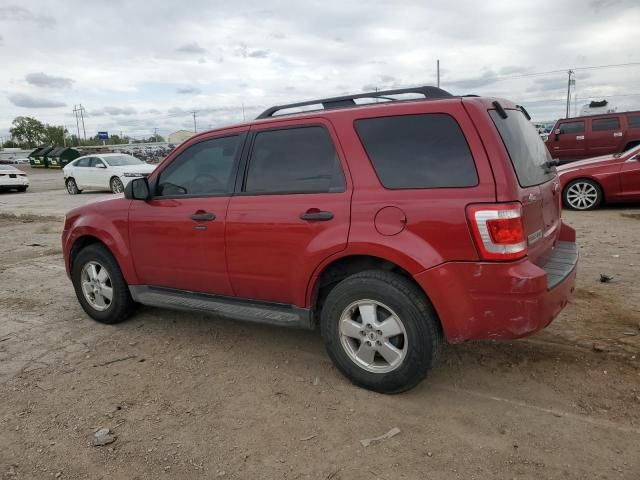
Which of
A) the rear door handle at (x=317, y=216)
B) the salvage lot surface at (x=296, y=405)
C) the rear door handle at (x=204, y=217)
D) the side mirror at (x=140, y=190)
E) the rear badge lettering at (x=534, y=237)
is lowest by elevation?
the salvage lot surface at (x=296, y=405)

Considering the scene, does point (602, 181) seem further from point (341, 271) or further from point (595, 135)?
point (341, 271)

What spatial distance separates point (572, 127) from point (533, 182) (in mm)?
13927

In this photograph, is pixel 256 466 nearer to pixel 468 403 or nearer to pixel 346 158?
pixel 468 403

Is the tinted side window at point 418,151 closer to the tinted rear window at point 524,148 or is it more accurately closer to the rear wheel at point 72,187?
the tinted rear window at point 524,148

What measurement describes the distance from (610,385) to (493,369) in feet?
2.31

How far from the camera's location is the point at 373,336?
314 cm

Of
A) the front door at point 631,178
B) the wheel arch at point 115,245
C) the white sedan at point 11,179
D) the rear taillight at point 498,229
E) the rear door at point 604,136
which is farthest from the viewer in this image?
the white sedan at point 11,179

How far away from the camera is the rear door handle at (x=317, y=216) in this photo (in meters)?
3.20

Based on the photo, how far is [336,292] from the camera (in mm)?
3221

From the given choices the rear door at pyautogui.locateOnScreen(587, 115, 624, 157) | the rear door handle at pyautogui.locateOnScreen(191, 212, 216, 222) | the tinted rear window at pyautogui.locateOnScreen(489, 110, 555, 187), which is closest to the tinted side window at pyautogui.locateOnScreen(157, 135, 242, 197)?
the rear door handle at pyautogui.locateOnScreen(191, 212, 216, 222)

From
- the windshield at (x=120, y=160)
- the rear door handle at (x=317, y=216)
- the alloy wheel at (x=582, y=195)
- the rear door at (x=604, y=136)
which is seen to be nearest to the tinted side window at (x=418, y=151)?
the rear door handle at (x=317, y=216)

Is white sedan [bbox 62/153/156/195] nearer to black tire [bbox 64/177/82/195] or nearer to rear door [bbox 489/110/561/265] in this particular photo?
black tire [bbox 64/177/82/195]

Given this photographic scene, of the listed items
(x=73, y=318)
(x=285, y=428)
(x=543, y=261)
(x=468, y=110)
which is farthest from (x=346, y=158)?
(x=73, y=318)

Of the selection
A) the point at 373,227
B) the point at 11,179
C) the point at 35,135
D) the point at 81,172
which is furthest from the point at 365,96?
the point at 35,135
